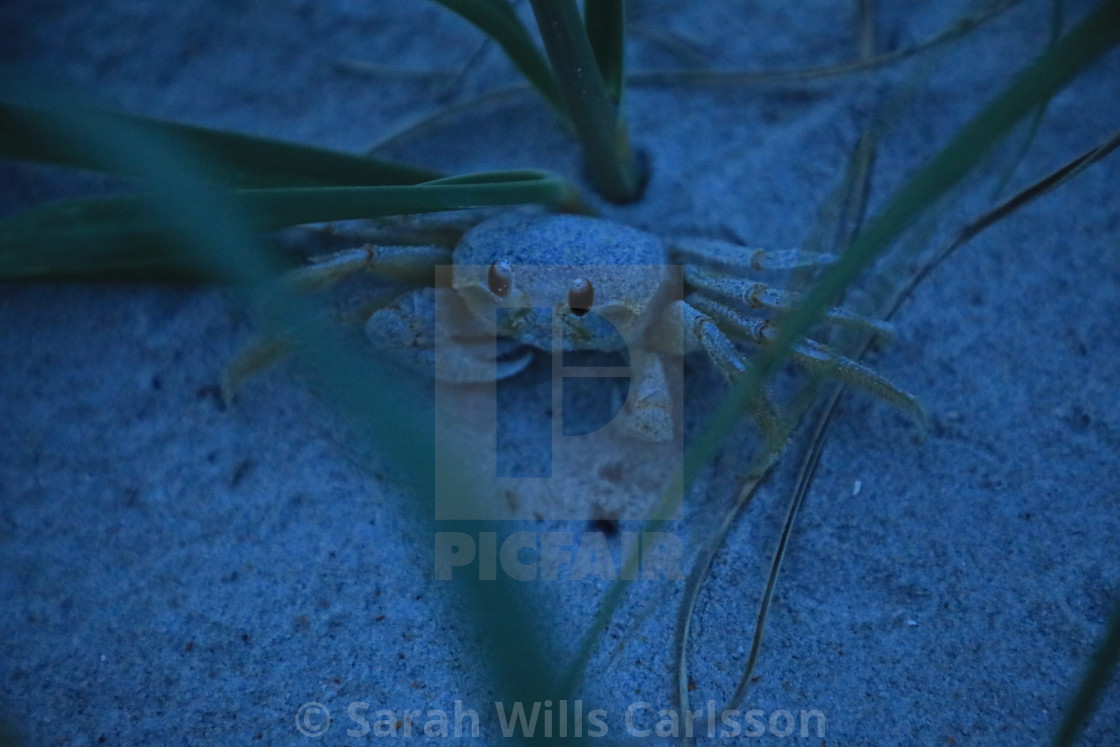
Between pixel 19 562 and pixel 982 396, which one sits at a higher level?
pixel 982 396

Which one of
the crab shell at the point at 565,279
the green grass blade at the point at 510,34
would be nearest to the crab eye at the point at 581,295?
the crab shell at the point at 565,279

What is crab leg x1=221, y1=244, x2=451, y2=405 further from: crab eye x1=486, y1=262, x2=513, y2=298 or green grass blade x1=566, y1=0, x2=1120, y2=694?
green grass blade x1=566, y1=0, x2=1120, y2=694

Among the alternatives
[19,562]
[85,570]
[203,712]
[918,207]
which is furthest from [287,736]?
[918,207]

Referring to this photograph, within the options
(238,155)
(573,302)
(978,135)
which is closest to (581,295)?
(573,302)

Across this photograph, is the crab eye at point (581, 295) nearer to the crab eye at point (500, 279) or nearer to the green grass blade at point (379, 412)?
the crab eye at point (500, 279)

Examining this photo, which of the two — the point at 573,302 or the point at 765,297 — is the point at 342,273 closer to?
the point at 573,302

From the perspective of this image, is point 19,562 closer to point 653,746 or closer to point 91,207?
point 91,207
